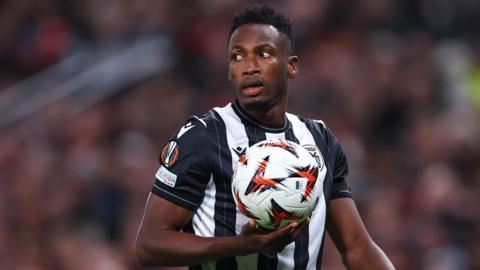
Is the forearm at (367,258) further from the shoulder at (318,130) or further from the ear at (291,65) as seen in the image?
the ear at (291,65)

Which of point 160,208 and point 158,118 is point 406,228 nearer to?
point 158,118

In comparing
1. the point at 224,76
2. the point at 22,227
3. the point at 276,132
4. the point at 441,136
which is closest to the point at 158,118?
the point at 224,76

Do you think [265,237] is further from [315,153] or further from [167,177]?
[315,153]

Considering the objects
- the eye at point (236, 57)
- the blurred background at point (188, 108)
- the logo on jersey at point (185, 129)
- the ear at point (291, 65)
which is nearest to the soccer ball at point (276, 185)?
the logo on jersey at point (185, 129)

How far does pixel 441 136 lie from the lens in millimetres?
9422

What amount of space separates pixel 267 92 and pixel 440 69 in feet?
20.7

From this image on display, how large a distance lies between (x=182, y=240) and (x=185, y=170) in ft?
0.93

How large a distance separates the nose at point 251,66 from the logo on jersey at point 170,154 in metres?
0.40

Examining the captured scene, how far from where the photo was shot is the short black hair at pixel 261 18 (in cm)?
447

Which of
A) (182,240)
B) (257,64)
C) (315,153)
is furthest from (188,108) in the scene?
(182,240)

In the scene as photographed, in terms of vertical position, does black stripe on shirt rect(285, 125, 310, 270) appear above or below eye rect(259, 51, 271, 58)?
below

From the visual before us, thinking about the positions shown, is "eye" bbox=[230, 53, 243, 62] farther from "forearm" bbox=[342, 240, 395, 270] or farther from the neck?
"forearm" bbox=[342, 240, 395, 270]

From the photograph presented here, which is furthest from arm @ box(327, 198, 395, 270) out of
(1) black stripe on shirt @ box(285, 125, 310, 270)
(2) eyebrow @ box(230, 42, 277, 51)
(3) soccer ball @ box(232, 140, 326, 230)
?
(2) eyebrow @ box(230, 42, 277, 51)

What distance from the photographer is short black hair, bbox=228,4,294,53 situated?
447cm
